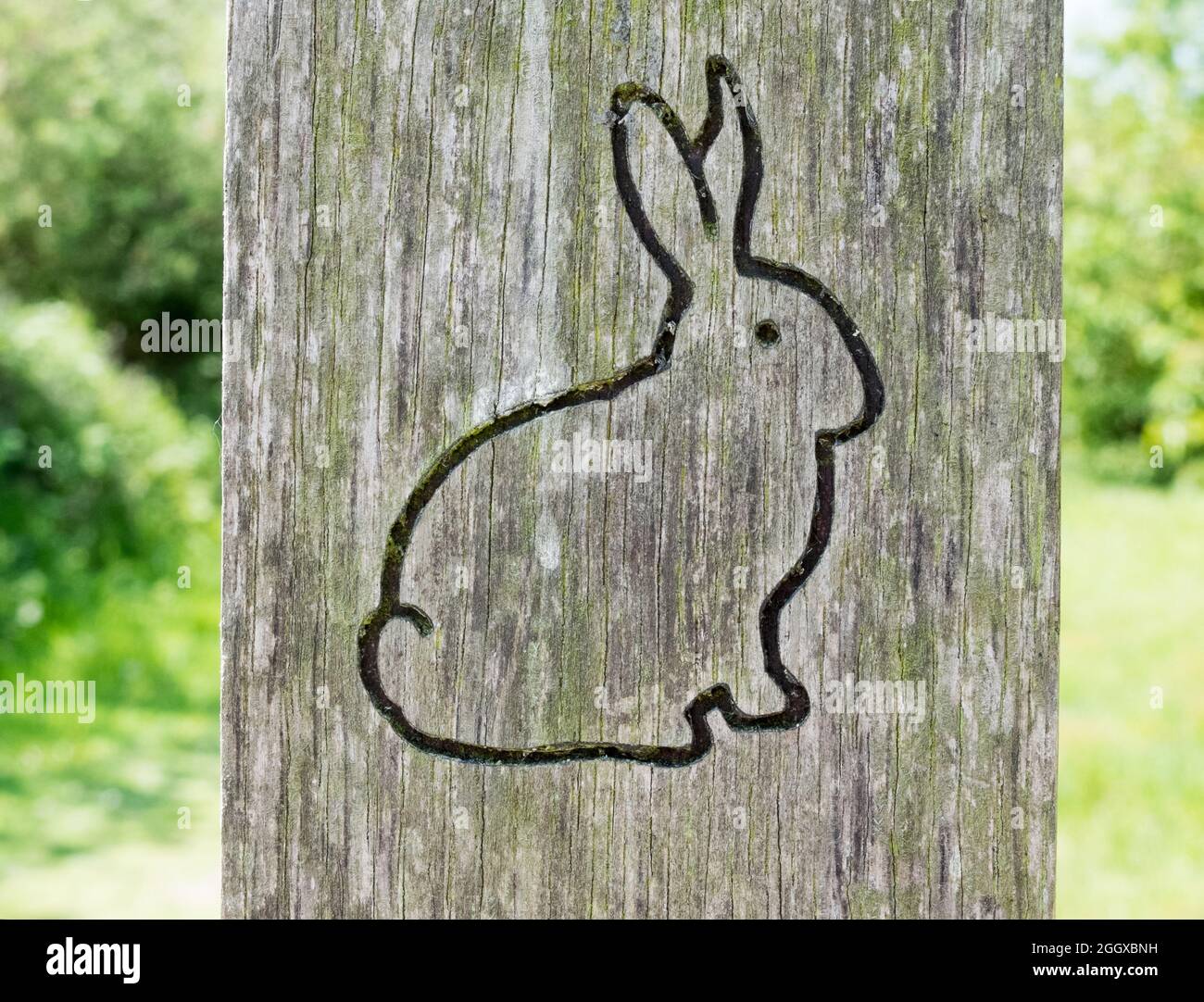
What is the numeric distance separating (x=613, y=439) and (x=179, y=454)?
704 centimetres

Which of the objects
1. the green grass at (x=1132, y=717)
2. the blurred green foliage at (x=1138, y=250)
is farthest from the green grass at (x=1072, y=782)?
the blurred green foliage at (x=1138, y=250)

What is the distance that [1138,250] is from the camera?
11680 mm

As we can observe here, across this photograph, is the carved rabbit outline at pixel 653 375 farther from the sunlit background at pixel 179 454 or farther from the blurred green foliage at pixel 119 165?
the blurred green foliage at pixel 119 165

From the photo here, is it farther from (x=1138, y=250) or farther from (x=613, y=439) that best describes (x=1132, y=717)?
(x=1138, y=250)

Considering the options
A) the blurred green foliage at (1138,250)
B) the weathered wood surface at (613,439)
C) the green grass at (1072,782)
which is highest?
the blurred green foliage at (1138,250)

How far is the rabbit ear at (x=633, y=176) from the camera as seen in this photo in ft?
5.40

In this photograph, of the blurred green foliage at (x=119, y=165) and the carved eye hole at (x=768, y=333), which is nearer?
the carved eye hole at (x=768, y=333)

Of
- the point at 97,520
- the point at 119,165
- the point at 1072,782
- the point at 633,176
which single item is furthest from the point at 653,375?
the point at 119,165

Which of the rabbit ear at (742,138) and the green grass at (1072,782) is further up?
the rabbit ear at (742,138)

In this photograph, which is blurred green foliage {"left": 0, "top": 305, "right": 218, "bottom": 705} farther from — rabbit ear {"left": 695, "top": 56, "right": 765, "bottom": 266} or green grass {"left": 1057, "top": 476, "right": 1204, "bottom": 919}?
rabbit ear {"left": 695, "top": 56, "right": 765, "bottom": 266}

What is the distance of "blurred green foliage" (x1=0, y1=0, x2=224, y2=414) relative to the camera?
9.52 m

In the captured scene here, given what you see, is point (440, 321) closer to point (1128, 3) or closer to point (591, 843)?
point (591, 843)

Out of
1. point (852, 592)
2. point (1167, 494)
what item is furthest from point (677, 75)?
point (1167, 494)

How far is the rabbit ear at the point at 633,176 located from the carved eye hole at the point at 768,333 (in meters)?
0.11
